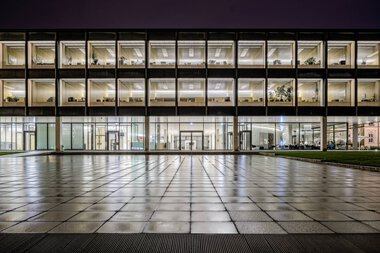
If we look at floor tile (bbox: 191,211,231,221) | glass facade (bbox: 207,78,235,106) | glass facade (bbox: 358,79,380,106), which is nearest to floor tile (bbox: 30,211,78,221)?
floor tile (bbox: 191,211,231,221)

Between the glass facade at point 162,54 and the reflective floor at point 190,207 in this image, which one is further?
the glass facade at point 162,54

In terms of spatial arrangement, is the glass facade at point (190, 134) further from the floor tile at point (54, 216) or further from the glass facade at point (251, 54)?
the floor tile at point (54, 216)

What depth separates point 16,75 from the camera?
3462cm

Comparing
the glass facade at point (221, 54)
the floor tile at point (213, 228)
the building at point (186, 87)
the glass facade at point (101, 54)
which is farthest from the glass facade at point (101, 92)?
the floor tile at point (213, 228)

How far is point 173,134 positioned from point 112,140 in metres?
8.60

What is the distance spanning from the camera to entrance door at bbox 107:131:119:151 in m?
38.1

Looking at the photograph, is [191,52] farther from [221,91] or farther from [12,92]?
[12,92]

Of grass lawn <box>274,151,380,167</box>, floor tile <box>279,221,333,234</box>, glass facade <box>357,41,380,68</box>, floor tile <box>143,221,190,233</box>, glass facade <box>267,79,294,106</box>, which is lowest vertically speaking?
grass lawn <box>274,151,380,167</box>

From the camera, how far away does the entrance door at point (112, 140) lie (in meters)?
38.1

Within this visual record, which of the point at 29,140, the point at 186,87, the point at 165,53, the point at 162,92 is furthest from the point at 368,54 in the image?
the point at 29,140

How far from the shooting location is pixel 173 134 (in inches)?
1490

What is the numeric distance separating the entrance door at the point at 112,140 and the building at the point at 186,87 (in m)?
0.15

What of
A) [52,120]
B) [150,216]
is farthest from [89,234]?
[52,120]

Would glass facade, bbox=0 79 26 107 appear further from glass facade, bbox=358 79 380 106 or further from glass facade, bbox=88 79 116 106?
glass facade, bbox=358 79 380 106
